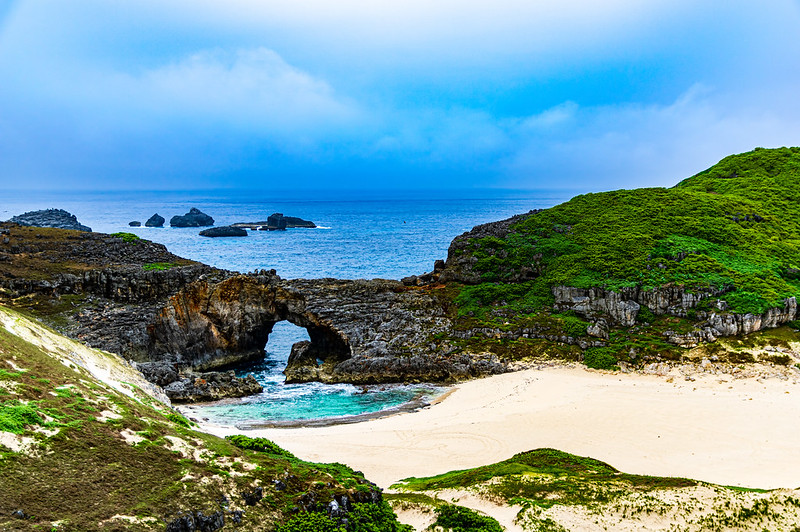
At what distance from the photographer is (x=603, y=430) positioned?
102 feet

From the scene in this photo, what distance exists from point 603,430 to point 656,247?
28.6m

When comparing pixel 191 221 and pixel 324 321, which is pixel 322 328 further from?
pixel 191 221

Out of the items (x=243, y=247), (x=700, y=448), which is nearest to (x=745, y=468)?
(x=700, y=448)

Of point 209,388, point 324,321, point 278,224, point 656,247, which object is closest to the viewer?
point 209,388

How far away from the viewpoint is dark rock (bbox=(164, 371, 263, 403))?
38656 millimetres

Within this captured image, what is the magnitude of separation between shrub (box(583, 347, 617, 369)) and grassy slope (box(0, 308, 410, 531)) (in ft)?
89.9

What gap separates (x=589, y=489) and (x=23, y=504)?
18.5 m

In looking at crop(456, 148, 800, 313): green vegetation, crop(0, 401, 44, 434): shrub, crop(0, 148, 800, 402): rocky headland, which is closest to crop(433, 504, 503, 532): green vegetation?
crop(0, 401, 44, 434): shrub

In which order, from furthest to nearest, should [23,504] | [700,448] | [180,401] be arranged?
[180,401], [700,448], [23,504]

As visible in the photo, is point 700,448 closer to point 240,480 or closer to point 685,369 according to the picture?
point 685,369

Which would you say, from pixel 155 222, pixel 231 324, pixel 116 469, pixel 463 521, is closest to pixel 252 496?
pixel 116 469

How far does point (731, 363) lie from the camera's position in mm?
40188

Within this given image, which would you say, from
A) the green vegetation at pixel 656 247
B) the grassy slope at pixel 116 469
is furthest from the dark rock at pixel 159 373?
the green vegetation at pixel 656 247

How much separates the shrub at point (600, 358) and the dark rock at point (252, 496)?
105 ft
